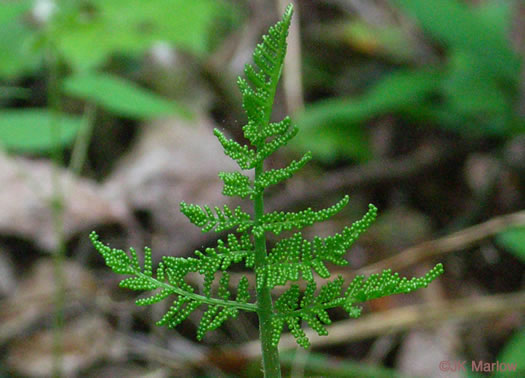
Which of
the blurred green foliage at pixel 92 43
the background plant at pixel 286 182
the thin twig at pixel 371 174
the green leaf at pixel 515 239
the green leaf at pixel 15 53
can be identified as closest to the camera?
the green leaf at pixel 515 239

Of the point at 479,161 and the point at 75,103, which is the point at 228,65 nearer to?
the point at 75,103

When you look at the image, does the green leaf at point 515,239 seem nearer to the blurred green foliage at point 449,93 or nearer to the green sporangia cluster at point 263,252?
the blurred green foliage at point 449,93

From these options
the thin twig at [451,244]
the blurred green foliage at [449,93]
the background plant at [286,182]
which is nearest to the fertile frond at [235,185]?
the background plant at [286,182]

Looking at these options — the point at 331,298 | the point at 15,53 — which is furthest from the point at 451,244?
the point at 15,53

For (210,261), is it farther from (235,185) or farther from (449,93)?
(449,93)

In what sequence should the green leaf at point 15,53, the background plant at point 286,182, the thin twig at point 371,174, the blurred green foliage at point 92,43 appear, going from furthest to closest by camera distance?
the green leaf at point 15,53 < the thin twig at point 371,174 < the blurred green foliage at point 92,43 < the background plant at point 286,182

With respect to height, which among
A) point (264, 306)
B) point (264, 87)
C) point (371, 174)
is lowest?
point (264, 306)
